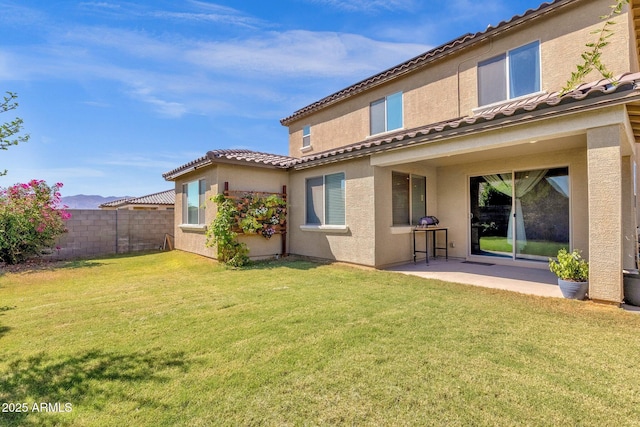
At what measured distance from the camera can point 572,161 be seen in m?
8.05

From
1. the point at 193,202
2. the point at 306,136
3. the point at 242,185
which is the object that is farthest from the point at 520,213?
the point at 193,202

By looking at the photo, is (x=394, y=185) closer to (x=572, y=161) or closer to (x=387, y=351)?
(x=572, y=161)

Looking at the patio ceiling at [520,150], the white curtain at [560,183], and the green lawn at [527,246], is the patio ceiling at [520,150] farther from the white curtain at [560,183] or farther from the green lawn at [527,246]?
the green lawn at [527,246]

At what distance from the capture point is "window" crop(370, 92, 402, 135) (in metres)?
11.3

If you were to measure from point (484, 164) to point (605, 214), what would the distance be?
16.4ft

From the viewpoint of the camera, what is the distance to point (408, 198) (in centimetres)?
1003

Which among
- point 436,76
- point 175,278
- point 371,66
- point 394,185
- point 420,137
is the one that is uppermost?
point 371,66

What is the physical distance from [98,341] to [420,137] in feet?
24.7

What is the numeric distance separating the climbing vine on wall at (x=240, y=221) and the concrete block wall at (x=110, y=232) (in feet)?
20.1

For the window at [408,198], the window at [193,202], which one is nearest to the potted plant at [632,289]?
the window at [408,198]

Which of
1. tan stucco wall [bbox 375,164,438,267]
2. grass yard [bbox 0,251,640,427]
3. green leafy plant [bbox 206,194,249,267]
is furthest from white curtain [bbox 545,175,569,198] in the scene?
green leafy plant [bbox 206,194,249,267]

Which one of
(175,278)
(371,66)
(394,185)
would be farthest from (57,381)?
(371,66)

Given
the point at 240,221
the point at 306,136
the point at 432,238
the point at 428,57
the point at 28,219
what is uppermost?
the point at 428,57

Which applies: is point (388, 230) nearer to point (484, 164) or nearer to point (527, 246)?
point (484, 164)
